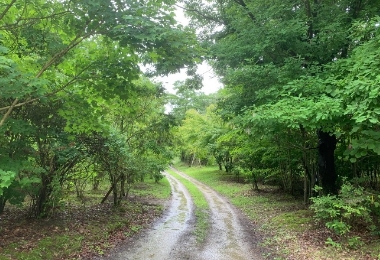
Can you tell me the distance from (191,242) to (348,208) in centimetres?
416

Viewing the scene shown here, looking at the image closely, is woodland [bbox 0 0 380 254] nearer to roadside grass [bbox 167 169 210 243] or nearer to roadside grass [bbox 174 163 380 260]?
roadside grass [bbox 174 163 380 260]

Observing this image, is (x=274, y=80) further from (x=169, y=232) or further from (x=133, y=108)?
(x=169, y=232)

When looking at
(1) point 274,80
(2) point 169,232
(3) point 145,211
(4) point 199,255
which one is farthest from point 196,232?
(1) point 274,80

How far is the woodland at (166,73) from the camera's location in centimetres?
559

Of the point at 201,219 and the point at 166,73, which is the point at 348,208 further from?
the point at 166,73

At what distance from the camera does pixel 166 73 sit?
359 inches

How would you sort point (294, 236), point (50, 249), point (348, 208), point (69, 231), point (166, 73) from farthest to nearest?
point (166, 73)
point (294, 236)
point (69, 231)
point (348, 208)
point (50, 249)

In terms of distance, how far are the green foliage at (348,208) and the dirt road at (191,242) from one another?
2059 millimetres

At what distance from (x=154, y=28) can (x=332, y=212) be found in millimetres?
6017

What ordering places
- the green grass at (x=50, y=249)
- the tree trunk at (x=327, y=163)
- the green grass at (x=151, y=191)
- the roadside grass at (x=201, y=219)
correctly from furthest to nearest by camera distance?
the green grass at (x=151, y=191)
the tree trunk at (x=327, y=163)
the roadside grass at (x=201, y=219)
the green grass at (x=50, y=249)

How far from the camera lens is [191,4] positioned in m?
12.2

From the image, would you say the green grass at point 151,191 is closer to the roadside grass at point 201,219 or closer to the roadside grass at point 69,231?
the roadside grass at point 201,219

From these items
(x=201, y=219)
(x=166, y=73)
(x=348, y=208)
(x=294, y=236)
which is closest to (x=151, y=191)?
(x=201, y=219)

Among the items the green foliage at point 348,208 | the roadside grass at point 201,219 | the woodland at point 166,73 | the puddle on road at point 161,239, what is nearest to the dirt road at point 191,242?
the puddle on road at point 161,239
